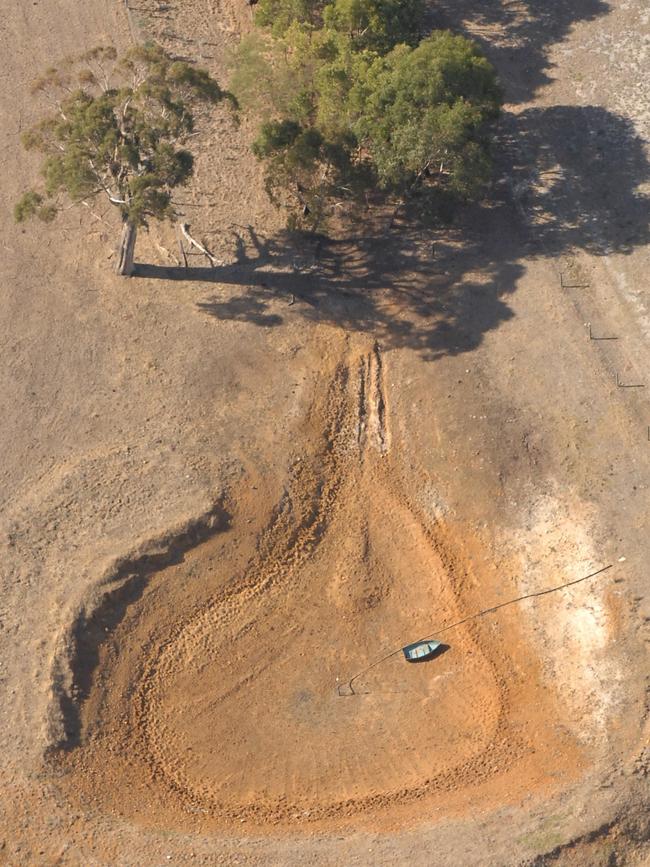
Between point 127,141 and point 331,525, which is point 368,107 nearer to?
point 127,141

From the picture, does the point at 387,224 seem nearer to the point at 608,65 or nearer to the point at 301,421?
the point at 301,421

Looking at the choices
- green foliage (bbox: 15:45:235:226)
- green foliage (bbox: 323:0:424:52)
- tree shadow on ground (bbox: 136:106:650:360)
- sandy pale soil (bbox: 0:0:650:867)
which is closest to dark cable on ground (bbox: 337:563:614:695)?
sandy pale soil (bbox: 0:0:650:867)

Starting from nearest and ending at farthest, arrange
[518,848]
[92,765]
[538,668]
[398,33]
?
1. [518,848]
2. [92,765]
3. [538,668]
4. [398,33]

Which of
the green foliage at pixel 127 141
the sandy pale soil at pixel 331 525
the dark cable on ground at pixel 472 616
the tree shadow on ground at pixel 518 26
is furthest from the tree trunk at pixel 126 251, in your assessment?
the tree shadow on ground at pixel 518 26

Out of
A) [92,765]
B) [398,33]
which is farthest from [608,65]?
[92,765]

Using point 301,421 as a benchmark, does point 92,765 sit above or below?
below

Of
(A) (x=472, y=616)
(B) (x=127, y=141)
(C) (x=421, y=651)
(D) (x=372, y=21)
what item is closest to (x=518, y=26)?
(D) (x=372, y=21)
